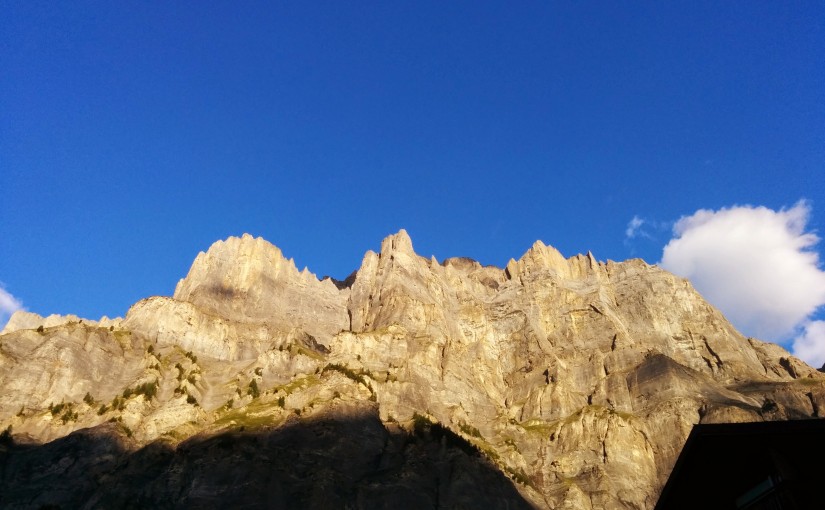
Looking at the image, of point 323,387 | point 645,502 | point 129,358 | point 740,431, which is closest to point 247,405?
point 323,387

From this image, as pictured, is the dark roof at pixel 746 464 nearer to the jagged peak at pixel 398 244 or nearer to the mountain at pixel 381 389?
the mountain at pixel 381 389

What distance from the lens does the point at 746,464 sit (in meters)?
14.8

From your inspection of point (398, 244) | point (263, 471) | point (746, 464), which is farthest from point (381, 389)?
point (746, 464)

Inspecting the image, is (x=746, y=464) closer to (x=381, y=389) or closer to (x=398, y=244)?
(x=381, y=389)

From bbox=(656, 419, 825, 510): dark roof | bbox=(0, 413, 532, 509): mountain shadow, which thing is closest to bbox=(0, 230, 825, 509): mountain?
bbox=(0, 413, 532, 509): mountain shadow

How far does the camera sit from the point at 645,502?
103938 mm

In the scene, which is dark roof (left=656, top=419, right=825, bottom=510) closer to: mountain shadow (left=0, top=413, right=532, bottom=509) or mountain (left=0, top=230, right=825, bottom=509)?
mountain (left=0, top=230, right=825, bottom=509)

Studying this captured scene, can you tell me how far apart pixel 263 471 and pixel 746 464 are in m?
75.5

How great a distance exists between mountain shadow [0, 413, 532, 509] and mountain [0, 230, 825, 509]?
→ 28 cm

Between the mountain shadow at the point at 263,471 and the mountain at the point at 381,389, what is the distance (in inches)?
10.9

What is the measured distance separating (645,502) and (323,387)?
52186 mm

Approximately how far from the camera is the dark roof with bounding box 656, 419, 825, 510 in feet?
44.2

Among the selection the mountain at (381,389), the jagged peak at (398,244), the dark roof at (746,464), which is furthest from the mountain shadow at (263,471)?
the jagged peak at (398,244)

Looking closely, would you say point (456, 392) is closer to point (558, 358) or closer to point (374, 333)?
point (374, 333)
